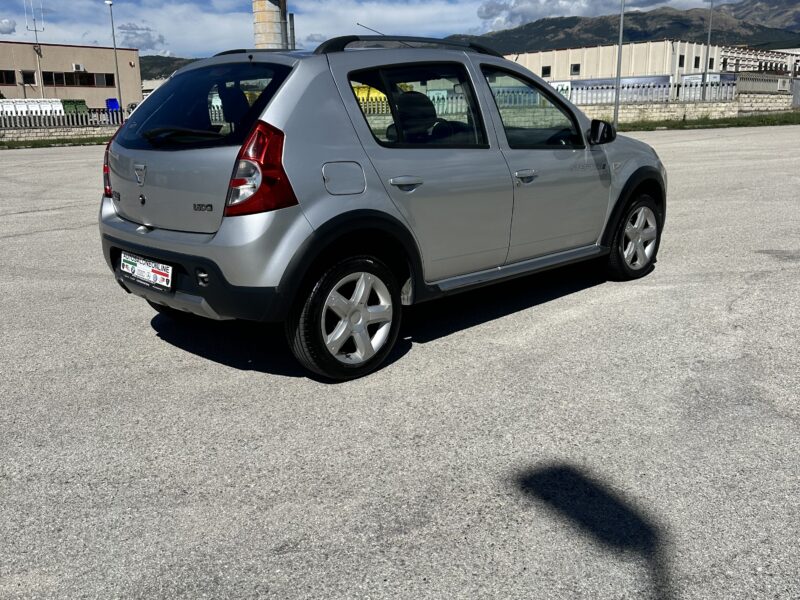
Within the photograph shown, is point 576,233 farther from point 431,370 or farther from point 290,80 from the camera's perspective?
point 290,80

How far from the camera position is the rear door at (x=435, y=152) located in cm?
397

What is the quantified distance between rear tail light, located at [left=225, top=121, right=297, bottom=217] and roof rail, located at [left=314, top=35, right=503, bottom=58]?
679 millimetres

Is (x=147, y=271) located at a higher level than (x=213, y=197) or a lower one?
lower

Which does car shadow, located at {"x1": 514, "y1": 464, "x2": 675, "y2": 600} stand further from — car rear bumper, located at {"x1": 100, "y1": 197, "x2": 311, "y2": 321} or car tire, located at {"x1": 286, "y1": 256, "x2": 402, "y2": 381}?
car rear bumper, located at {"x1": 100, "y1": 197, "x2": 311, "y2": 321}

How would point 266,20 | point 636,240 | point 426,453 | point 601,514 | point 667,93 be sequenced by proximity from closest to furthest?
1. point 601,514
2. point 426,453
3. point 636,240
4. point 266,20
5. point 667,93

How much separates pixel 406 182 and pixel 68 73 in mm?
69693

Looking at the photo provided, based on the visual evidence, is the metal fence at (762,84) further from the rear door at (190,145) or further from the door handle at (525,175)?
the rear door at (190,145)

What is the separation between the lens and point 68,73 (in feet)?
211

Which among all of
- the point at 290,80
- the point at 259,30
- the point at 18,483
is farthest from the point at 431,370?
the point at 259,30

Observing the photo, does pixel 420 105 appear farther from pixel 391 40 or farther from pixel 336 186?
pixel 336 186

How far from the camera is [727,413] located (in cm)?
356

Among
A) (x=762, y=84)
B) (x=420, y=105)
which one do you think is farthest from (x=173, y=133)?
(x=762, y=84)

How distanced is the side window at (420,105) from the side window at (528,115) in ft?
0.81

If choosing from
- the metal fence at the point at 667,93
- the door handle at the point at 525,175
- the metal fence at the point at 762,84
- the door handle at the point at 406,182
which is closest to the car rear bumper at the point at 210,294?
the door handle at the point at 406,182
